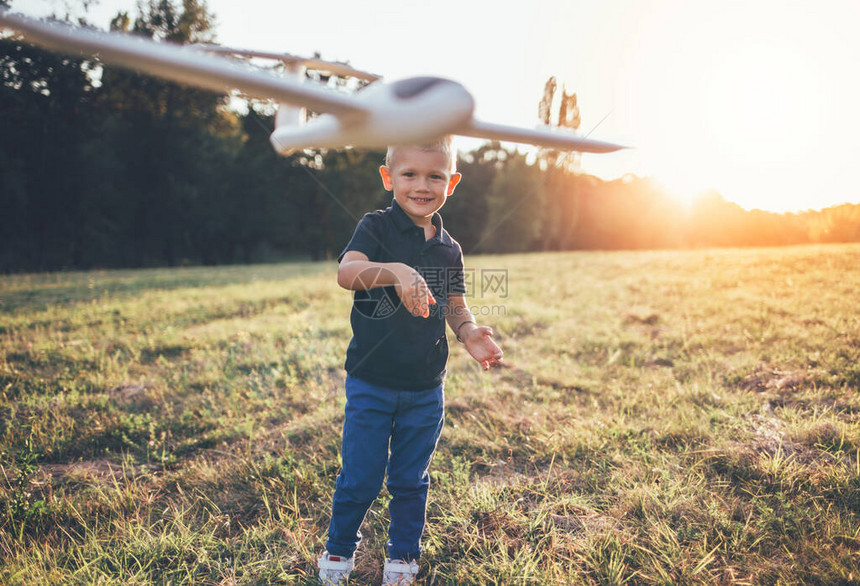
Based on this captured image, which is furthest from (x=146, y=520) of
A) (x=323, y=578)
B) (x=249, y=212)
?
(x=249, y=212)

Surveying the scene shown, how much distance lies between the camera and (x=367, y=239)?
2.14 metres

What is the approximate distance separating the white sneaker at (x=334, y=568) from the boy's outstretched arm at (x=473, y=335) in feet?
3.70

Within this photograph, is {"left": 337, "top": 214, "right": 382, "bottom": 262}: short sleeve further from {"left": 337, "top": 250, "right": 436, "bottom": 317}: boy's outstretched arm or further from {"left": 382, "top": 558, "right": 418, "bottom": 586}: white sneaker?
{"left": 382, "top": 558, "right": 418, "bottom": 586}: white sneaker

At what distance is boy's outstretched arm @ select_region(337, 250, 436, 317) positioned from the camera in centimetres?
179

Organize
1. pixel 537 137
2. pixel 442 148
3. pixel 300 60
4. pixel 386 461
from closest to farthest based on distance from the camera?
pixel 537 137
pixel 300 60
pixel 442 148
pixel 386 461

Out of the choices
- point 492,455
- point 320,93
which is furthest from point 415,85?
point 492,455

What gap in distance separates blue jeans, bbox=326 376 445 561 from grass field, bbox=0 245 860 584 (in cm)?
20

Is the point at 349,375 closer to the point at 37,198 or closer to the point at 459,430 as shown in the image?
the point at 459,430

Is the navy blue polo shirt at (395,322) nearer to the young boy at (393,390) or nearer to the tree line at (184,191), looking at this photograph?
the young boy at (393,390)

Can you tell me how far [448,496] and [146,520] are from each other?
169 centimetres

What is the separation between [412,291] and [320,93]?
990 millimetres

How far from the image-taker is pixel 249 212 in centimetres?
3341

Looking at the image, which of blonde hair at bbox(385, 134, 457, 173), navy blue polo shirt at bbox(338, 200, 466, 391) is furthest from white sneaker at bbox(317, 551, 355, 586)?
blonde hair at bbox(385, 134, 457, 173)

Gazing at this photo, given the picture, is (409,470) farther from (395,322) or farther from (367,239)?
(367,239)
